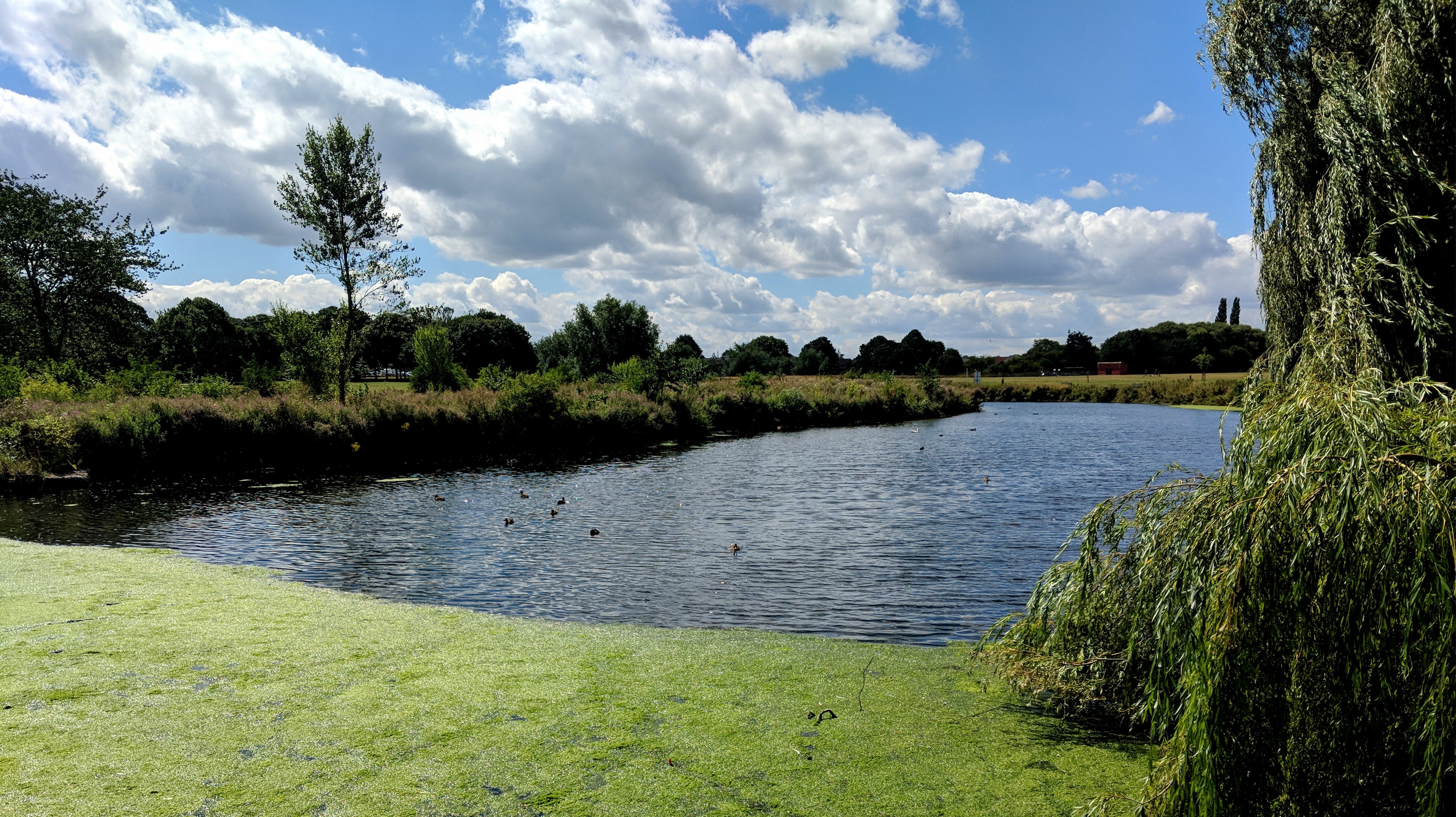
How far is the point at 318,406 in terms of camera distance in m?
24.4

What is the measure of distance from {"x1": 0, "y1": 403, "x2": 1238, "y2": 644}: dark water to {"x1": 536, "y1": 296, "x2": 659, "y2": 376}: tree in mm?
41610

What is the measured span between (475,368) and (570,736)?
78.5 metres

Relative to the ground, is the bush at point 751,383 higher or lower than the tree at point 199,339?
lower

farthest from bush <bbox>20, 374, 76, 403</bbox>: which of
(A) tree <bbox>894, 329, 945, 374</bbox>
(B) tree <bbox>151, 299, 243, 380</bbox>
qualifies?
(A) tree <bbox>894, 329, 945, 374</bbox>

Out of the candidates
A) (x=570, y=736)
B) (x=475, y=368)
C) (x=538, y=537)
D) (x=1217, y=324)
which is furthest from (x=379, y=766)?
(x=1217, y=324)

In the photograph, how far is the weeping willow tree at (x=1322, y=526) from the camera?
10.00ft

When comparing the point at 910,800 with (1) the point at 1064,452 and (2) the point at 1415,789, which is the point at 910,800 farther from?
(1) the point at 1064,452

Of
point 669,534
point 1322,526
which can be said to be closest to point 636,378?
point 669,534

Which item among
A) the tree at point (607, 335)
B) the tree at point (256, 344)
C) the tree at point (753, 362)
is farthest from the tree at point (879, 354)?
the tree at point (256, 344)

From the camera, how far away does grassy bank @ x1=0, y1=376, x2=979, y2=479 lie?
19141 millimetres

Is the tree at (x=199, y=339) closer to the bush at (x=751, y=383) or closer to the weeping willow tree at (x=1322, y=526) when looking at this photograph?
the bush at (x=751, y=383)

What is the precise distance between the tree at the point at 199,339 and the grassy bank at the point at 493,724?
58448mm

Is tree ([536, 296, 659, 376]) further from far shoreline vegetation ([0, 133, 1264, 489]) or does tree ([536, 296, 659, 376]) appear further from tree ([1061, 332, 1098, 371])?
tree ([1061, 332, 1098, 371])

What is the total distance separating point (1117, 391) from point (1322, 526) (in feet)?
304
